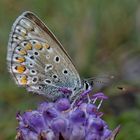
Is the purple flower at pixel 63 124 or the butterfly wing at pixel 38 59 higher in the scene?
the butterfly wing at pixel 38 59

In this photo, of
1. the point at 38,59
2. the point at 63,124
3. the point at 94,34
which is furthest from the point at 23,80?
the point at 94,34

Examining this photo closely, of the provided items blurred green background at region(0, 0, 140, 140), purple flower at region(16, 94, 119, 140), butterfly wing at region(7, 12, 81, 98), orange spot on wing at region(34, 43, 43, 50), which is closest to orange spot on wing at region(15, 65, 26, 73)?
butterfly wing at region(7, 12, 81, 98)

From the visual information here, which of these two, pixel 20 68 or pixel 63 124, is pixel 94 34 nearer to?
pixel 20 68

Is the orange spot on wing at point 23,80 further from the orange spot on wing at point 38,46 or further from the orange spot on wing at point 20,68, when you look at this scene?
the orange spot on wing at point 38,46

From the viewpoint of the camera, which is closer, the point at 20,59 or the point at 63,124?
the point at 63,124

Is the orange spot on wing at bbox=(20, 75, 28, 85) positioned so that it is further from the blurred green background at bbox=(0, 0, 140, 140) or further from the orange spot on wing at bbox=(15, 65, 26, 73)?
the blurred green background at bbox=(0, 0, 140, 140)

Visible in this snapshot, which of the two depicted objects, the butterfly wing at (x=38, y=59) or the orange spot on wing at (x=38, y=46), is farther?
the orange spot on wing at (x=38, y=46)

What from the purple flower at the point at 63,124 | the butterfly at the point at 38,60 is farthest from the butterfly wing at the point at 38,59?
the purple flower at the point at 63,124

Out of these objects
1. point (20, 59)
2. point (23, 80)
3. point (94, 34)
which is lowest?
point (94, 34)

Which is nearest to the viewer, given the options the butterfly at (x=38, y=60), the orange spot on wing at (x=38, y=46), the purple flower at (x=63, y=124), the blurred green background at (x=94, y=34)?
the purple flower at (x=63, y=124)

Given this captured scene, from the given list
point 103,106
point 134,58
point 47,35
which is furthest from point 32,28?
point 134,58
